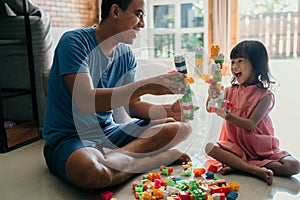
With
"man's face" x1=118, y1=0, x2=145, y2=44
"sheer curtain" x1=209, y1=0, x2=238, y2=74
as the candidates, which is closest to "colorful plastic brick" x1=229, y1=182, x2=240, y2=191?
"man's face" x1=118, y1=0, x2=145, y2=44

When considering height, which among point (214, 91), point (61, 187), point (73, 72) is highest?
point (73, 72)

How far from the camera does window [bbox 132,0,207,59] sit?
3.42 metres

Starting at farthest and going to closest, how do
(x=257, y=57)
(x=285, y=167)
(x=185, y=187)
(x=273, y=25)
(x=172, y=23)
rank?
1. (x=172, y=23)
2. (x=273, y=25)
3. (x=257, y=57)
4. (x=285, y=167)
5. (x=185, y=187)

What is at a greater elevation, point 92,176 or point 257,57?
point 257,57

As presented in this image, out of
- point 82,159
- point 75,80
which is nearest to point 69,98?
point 75,80

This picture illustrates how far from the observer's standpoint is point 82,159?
3.87 feet

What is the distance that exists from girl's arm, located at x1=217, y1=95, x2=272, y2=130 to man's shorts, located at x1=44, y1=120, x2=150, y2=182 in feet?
1.33

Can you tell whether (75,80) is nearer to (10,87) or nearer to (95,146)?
(95,146)

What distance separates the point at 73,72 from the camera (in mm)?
1194

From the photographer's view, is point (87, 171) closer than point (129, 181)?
Yes

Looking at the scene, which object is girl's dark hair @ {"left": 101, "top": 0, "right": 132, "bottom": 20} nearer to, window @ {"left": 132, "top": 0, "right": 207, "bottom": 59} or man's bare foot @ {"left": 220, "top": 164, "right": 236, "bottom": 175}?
man's bare foot @ {"left": 220, "top": 164, "right": 236, "bottom": 175}

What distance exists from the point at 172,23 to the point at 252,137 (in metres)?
2.51

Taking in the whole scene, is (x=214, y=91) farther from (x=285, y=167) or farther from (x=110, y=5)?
(x=110, y=5)

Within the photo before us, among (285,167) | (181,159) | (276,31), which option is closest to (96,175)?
(181,159)
